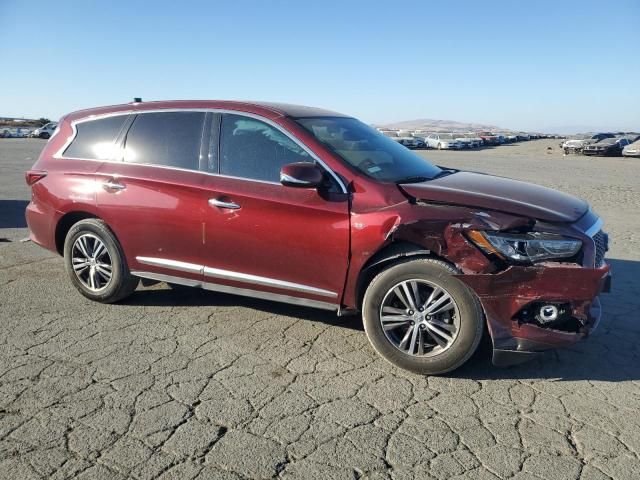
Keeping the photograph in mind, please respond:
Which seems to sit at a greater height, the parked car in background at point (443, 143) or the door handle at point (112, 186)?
the door handle at point (112, 186)

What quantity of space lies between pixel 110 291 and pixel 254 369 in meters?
1.92

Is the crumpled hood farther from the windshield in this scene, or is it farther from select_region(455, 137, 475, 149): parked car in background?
select_region(455, 137, 475, 149): parked car in background

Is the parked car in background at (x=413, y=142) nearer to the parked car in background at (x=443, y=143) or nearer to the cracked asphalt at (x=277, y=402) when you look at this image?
the parked car in background at (x=443, y=143)

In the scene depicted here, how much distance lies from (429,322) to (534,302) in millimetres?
673

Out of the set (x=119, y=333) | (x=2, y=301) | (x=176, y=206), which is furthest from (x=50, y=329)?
(x=176, y=206)

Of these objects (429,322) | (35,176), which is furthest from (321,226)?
(35,176)

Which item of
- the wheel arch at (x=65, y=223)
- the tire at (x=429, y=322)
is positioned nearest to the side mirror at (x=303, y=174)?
the tire at (x=429, y=322)

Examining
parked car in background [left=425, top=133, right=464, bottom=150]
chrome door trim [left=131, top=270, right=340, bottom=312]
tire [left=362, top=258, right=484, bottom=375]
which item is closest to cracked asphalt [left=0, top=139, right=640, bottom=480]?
tire [left=362, top=258, right=484, bottom=375]

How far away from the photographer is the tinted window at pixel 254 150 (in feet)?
14.4

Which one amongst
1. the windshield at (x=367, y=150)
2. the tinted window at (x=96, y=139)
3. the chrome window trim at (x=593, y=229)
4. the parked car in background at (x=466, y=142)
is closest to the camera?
the chrome window trim at (x=593, y=229)

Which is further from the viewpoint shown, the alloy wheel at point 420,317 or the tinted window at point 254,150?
the tinted window at point 254,150

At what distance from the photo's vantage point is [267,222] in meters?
4.26

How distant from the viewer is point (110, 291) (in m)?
5.14

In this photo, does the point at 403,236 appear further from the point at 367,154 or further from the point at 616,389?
the point at 616,389
